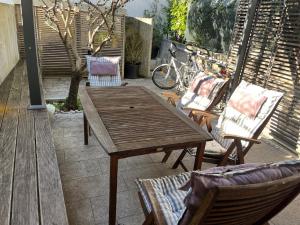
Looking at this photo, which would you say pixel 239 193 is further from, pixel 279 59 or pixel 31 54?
pixel 279 59

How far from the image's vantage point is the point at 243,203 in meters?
1.13

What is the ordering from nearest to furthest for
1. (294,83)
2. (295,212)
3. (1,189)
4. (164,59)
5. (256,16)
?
(1,189) < (295,212) < (294,83) < (256,16) < (164,59)

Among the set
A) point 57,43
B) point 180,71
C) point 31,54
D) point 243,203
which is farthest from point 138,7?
point 243,203

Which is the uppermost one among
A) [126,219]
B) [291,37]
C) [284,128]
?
[291,37]

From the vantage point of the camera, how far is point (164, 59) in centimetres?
761

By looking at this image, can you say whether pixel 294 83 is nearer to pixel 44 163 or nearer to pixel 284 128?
pixel 284 128

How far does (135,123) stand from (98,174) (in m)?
0.83

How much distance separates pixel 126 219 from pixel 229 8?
5.00m

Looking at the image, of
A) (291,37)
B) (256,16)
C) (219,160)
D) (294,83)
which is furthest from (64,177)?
(256,16)

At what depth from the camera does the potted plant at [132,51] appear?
689cm

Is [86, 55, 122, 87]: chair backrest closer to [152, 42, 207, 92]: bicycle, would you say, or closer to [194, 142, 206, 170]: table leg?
[152, 42, 207, 92]: bicycle

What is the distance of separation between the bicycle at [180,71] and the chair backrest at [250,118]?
7.79 ft

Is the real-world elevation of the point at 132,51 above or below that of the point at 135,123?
above

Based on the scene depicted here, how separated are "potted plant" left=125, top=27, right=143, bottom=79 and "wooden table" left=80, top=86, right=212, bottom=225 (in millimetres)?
3942
